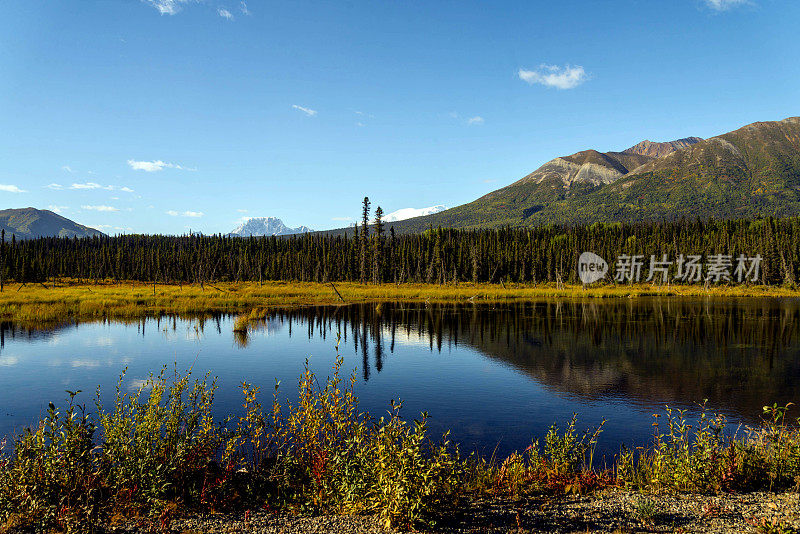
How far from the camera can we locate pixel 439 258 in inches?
5709

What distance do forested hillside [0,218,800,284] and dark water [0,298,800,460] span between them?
81.1 m

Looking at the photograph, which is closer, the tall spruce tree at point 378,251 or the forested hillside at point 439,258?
the tall spruce tree at point 378,251

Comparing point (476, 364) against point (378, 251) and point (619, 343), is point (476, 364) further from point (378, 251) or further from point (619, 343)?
point (378, 251)

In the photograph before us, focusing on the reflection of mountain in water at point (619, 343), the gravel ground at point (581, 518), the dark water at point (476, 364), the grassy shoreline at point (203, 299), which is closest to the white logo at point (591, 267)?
the grassy shoreline at point (203, 299)

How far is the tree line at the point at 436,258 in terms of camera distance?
137 metres

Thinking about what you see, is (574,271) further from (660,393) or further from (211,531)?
(211,531)

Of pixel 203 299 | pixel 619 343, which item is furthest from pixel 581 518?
pixel 203 299

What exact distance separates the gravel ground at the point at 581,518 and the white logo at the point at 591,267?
14502cm

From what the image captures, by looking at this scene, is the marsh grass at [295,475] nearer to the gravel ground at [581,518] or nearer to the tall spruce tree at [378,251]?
the gravel ground at [581,518]

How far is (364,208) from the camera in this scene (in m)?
113

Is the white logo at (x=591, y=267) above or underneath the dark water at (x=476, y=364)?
above

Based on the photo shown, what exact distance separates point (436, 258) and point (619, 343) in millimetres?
109121

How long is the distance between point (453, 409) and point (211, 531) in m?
13.6

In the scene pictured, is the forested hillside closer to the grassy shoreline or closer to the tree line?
the tree line
